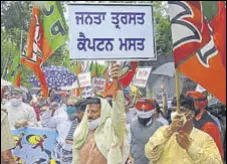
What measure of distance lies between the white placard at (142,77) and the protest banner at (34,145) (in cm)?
991

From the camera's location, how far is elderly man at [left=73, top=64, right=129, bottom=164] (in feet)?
17.9

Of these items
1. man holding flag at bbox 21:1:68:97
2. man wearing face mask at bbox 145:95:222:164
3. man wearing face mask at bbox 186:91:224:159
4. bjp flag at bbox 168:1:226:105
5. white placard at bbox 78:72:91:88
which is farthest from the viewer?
white placard at bbox 78:72:91:88

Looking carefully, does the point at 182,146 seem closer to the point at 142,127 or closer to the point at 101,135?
the point at 101,135

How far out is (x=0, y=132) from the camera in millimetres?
3309

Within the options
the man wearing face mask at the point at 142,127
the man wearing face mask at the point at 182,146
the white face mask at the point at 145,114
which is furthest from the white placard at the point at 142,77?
the man wearing face mask at the point at 182,146

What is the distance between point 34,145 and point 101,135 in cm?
63

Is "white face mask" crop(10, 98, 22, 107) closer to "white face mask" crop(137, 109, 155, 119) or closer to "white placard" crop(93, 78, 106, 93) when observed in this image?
"white face mask" crop(137, 109, 155, 119)

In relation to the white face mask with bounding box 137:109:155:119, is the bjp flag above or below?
above

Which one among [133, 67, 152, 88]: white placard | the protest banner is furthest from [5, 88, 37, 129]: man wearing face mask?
[133, 67, 152, 88]: white placard

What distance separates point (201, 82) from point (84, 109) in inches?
47.6

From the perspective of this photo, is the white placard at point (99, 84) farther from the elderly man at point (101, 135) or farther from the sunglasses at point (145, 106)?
the elderly man at point (101, 135)

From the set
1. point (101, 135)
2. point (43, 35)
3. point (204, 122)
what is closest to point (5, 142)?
point (101, 135)

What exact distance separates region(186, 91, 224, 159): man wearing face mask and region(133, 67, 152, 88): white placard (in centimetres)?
881

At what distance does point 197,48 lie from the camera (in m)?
6.30
